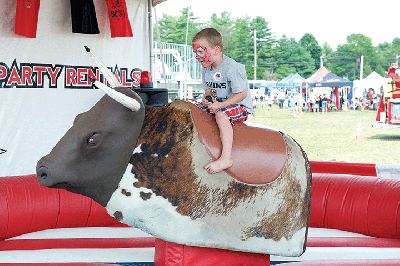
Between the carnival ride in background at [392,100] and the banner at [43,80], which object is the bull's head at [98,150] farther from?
the carnival ride in background at [392,100]

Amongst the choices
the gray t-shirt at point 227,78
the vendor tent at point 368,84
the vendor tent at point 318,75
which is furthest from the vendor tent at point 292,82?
the gray t-shirt at point 227,78

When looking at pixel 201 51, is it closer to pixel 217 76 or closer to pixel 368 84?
pixel 217 76

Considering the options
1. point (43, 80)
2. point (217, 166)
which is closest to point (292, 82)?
point (43, 80)

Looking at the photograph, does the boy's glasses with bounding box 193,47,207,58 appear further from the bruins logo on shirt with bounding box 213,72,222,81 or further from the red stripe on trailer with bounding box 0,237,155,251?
the red stripe on trailer with bounding box 0,237,155,251

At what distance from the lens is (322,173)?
356 cm

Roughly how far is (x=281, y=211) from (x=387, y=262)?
2.34 ft

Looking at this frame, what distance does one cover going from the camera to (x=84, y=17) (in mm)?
4691

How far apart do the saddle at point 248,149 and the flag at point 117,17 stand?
311 cm

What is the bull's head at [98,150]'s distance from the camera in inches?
67.0

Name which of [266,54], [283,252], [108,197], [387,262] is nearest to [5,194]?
[108,197]

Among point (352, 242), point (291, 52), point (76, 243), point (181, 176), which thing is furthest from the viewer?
point (291, 52)

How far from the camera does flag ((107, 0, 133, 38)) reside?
16.2ft

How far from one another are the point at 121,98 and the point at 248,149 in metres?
0.51

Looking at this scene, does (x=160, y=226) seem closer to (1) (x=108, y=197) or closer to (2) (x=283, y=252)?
(1) (x=108, y=197)
